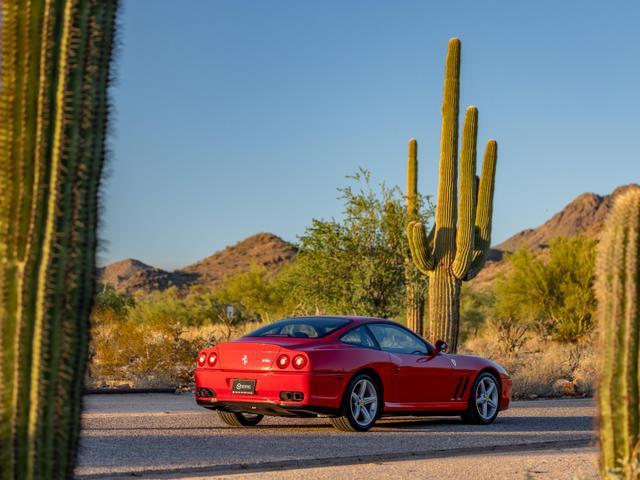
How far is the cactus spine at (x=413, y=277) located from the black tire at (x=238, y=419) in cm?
1422

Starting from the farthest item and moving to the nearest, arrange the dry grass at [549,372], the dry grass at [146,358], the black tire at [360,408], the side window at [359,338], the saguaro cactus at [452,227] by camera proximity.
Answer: the saguaro cactus at [452,227], the dry grass at [549,372], the dry grass at [146,358], the side window at [359,338], the black tire at [360,408]

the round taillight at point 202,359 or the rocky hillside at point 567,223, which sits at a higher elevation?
the rocky hillside at point 567,223

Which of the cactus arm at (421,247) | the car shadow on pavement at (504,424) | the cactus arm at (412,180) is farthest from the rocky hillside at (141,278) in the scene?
the car shadow on pavement at (504,424)

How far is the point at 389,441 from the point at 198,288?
64.6 meters

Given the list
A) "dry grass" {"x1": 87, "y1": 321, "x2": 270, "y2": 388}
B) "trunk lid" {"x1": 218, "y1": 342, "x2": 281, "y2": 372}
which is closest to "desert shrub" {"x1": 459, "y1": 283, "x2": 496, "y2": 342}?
"dry grass" {"x1": 87, "y1": 321, "x2": 270, "y2": 388}

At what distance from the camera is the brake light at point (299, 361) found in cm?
1286

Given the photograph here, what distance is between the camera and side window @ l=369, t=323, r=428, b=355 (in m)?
14.2

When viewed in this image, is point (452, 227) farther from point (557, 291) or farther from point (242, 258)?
point (242, 258)

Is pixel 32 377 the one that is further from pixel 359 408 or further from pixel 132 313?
pixel 132 313

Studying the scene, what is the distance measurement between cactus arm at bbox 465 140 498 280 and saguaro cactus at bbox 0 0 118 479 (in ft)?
61.3

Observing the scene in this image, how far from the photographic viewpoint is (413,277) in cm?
2953

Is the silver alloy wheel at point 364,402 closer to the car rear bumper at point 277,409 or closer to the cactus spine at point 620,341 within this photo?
the car rear bumper at point 277,409

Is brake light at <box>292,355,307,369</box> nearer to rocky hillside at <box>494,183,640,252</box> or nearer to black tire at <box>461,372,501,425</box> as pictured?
black tire at <box>461,372,501,425</box>

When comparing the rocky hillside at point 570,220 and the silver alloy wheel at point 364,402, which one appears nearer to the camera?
the silver alloy wheel at point 364,402
